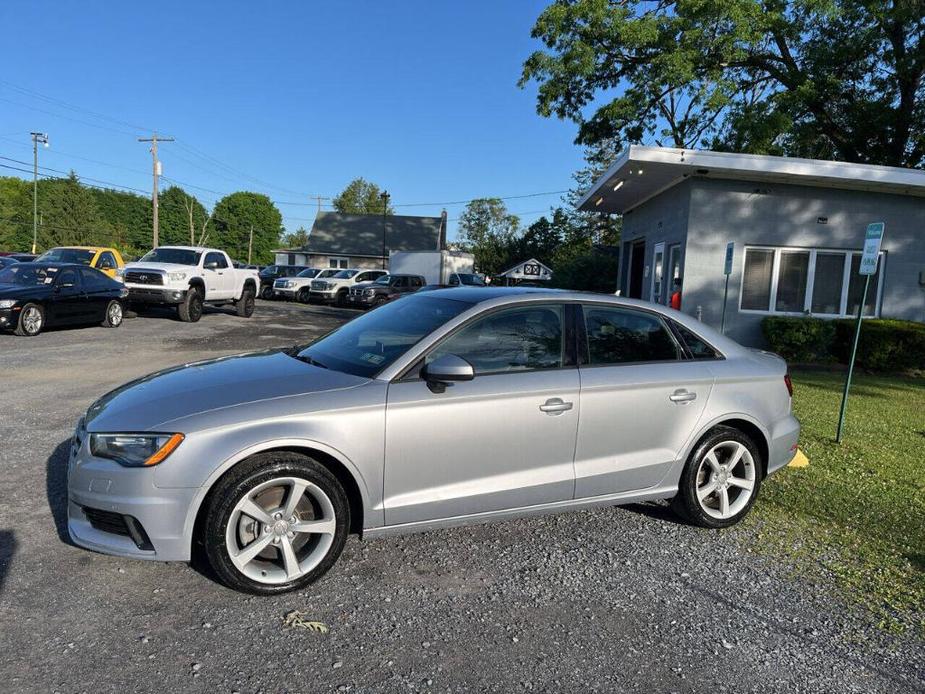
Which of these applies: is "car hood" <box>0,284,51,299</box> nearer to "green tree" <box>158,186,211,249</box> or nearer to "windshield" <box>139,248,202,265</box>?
"windshield" <box>139,248,202,265</box>

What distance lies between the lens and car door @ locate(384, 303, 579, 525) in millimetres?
3443

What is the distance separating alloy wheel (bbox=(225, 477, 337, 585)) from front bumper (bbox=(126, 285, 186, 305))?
14.7m

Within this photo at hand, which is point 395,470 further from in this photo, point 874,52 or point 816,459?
point 874,52

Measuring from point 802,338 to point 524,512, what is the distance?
1115cm

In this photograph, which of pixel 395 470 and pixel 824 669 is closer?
pixel 824 669

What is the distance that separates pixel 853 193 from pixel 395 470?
46.5 ft

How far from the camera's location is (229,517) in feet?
10.3

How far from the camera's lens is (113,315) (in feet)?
49.9

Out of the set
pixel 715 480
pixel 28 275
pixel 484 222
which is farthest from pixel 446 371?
pixel 484 222

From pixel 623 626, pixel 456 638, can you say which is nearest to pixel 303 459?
pixel 456 638

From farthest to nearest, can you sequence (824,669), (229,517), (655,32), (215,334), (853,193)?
(655,32), (215,334), (853,193), (229,517), (824,669)

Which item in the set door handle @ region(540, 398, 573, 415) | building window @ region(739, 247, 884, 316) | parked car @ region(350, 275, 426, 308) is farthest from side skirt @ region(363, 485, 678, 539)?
parked car @ region(350, 275, 426, 308)

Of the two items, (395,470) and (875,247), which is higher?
(875,247)

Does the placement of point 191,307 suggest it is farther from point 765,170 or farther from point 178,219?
point 178,219
